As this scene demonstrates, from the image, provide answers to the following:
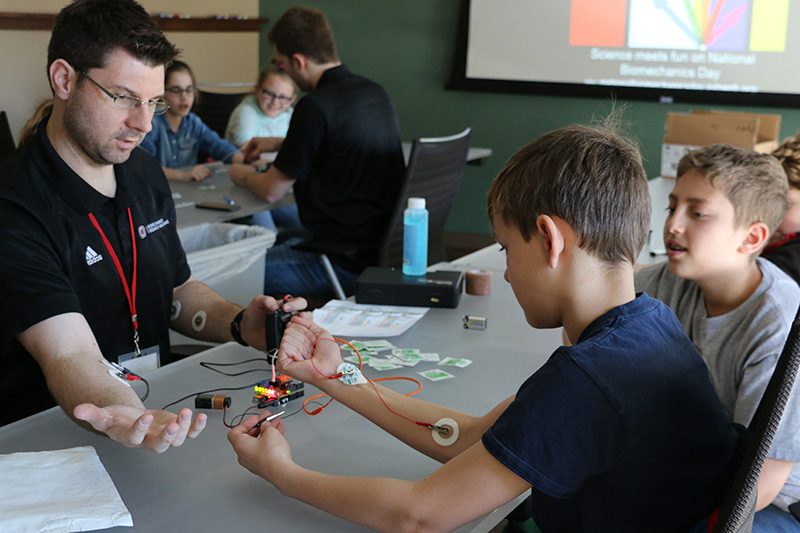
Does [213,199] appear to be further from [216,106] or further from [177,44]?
[177,44]

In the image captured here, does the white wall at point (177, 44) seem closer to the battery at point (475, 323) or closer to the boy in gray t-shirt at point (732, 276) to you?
the battery at point (475, 323)

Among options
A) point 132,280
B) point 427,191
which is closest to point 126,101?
point 132,280

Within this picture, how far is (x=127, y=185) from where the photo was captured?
1725 mm

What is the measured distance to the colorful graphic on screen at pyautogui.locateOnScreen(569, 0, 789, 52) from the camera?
4.68m

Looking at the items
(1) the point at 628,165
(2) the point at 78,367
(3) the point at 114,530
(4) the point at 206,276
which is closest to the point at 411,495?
(3) the point at 114,530

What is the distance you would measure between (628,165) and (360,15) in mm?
4954


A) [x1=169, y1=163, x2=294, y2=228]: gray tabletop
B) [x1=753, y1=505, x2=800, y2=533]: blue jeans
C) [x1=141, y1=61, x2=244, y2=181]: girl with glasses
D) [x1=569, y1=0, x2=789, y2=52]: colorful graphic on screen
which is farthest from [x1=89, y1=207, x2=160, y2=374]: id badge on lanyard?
[x1=569, y1=0, x2=789, y2=52]: colorful graphic on screen

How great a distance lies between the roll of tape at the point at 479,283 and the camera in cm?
209

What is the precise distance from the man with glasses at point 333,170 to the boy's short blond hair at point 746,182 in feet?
5.40

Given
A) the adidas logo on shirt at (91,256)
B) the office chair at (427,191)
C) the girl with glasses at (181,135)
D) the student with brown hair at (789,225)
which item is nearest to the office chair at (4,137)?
the girl with glasses at (181,135)

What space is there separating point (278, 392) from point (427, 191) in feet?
5.52

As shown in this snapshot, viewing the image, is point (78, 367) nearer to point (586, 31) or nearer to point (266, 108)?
point (266, 108)

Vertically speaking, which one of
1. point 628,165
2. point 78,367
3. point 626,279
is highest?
point 628,165

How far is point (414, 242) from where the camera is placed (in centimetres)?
210
